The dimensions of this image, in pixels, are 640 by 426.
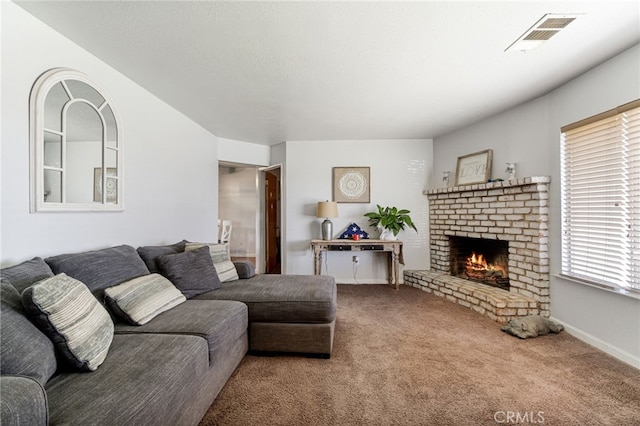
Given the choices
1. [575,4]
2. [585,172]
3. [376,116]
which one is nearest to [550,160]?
[585,172]

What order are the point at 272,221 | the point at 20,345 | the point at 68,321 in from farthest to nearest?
the point at 272,221, the point at 68,321, the point at 20,345

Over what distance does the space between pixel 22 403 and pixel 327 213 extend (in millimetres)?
3586

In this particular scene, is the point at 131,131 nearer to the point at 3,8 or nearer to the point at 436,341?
the point at 3,8

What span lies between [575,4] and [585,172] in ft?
4.77

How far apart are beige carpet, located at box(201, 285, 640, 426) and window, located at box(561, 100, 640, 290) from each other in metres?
0.65

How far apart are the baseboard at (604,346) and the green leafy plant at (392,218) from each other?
2.06 metres

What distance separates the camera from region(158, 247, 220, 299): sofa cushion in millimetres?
2217

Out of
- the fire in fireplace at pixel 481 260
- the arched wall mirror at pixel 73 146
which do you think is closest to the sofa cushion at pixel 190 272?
the arched wall mirror at pixel 73 146

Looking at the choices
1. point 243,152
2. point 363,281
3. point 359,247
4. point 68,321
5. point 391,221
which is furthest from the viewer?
point 243,152

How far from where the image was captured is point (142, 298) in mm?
1754

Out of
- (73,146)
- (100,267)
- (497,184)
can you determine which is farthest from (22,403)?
(497,184)

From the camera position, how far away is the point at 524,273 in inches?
A: 117

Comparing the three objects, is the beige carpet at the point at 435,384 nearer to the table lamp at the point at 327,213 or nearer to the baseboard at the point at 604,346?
the baseboard at the point at 604,346

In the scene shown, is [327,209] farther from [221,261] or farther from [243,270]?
[221,261]
